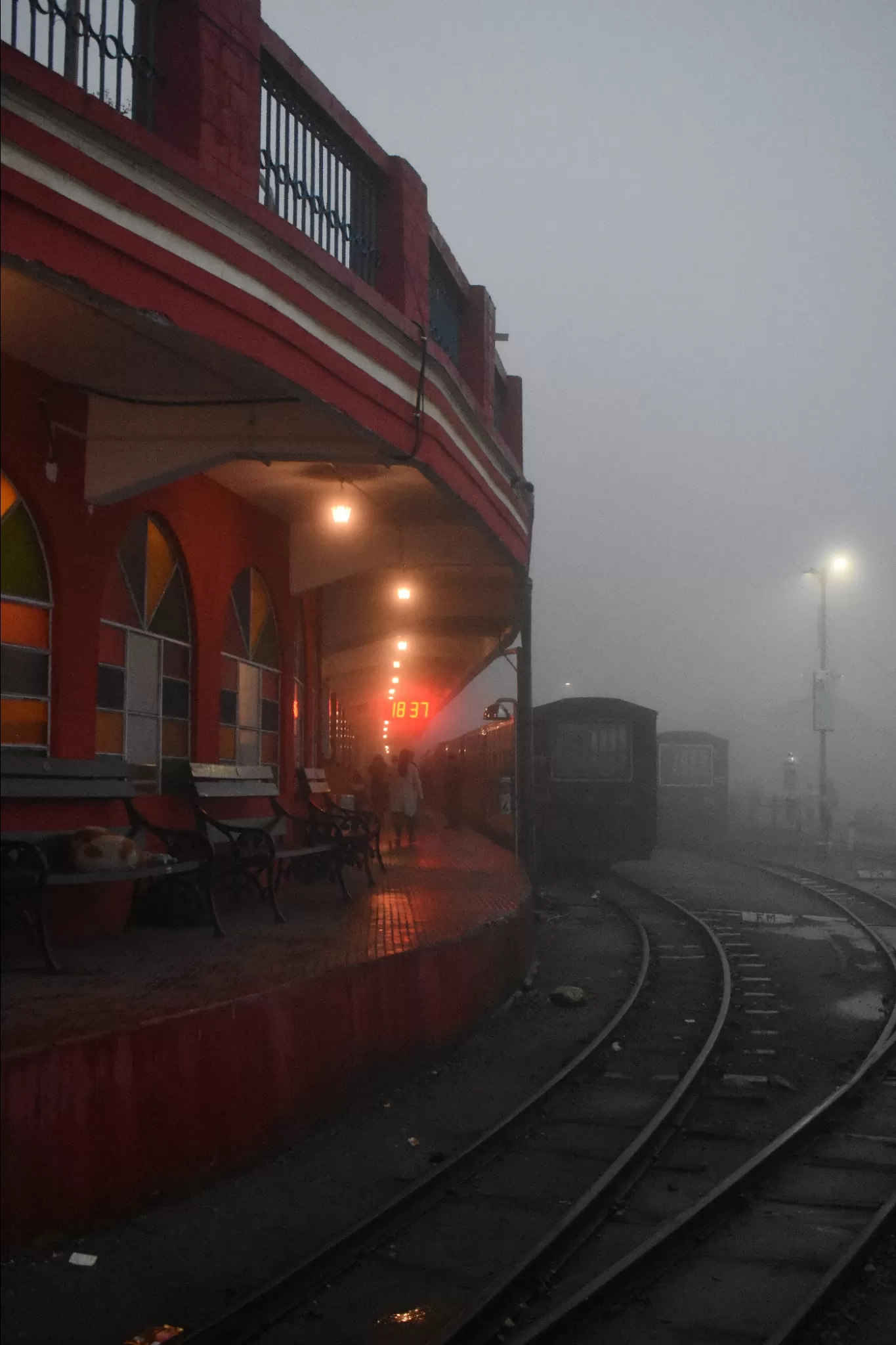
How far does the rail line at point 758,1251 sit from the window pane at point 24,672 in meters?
4.27

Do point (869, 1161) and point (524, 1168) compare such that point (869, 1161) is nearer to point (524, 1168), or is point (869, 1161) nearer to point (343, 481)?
point (524, 1168)

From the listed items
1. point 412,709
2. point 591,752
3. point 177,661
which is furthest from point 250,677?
point 412,709

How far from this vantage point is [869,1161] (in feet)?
20.8

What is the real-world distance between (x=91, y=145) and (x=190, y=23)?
2.00 m

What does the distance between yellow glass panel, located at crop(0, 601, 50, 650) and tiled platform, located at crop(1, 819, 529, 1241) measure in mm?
1771

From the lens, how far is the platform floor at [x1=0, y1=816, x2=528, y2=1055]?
17.0 ft

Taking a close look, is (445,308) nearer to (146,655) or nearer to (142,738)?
(146,655)

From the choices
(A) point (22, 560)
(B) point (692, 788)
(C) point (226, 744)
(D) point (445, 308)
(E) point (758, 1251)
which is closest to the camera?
(E) point (758, 1251)

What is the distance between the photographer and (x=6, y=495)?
666 centimetres

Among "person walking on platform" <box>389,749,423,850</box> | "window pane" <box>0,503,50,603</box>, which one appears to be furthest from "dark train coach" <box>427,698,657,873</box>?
"window pane" <box>0,503,50,603</box>

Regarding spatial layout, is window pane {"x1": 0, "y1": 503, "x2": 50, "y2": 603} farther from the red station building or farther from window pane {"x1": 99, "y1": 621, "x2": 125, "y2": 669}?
window pane {"x1": 99, "y1": 621, "x2": 125, "y2": 669}

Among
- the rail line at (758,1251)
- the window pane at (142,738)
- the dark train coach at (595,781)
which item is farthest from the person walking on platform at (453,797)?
the rail line at (758,1251)

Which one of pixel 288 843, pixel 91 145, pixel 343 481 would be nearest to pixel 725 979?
pixel 288 843

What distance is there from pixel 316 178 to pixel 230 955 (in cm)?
568
